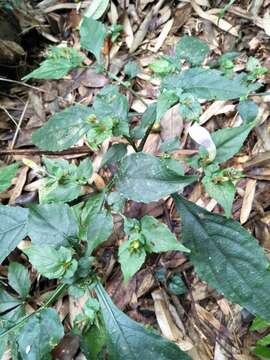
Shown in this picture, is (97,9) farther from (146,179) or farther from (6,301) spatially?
(6,301)

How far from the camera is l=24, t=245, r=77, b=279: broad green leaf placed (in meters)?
1.17

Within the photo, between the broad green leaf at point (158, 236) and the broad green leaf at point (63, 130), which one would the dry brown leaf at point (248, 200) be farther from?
the broad green leaf at point (63, 130)

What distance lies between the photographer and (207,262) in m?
1.26

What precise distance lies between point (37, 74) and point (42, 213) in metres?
0.47

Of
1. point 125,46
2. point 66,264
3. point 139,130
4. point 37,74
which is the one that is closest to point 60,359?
point 66,264

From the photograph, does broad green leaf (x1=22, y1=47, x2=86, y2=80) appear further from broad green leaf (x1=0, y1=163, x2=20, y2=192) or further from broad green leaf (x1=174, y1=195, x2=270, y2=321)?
broad green leaf (x1=174, y1=195, x2=270, y2=321)

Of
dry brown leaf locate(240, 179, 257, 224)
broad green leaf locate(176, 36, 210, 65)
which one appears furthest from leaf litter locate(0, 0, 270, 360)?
broad green leaf locate(176, 36, 210, 65)

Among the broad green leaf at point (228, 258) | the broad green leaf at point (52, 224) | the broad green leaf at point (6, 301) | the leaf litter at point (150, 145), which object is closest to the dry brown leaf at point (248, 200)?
the leaf litter at point (150, 145)

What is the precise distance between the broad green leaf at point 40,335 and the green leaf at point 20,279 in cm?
22

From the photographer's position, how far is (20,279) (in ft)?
4.70

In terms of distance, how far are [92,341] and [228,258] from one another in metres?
0.43

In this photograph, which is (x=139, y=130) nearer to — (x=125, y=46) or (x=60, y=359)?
(x=125, y=46)

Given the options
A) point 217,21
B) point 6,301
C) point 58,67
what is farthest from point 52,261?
point 217,21

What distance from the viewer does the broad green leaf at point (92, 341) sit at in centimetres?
123
